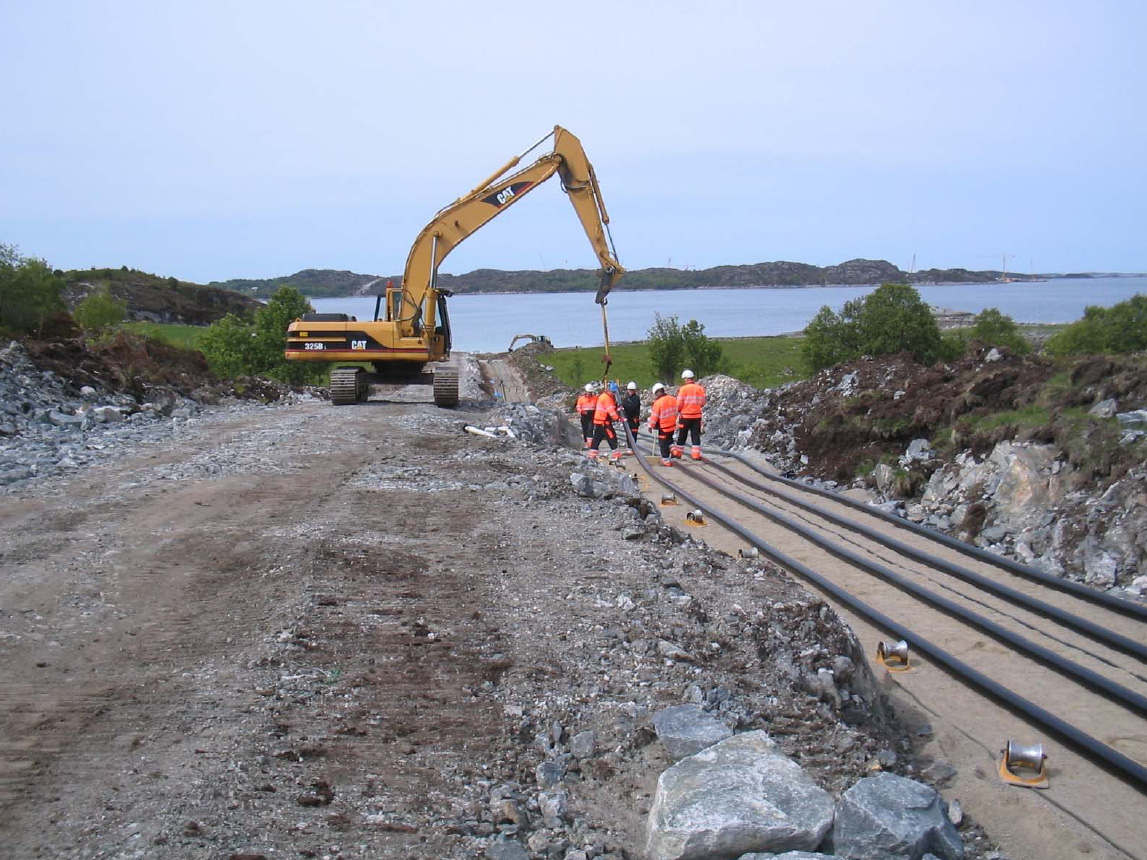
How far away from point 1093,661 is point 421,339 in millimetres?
15291

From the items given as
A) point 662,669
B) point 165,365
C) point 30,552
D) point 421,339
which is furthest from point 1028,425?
point 165,365

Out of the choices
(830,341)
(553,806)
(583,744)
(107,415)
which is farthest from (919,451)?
(830,341)

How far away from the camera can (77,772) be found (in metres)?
4.66

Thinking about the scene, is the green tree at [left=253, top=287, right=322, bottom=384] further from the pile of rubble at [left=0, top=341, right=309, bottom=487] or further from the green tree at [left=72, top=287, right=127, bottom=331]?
the pile of rubble at [left=0, top=341, right=309, bottom=487]

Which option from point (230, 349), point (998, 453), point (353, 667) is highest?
point (230, 349)

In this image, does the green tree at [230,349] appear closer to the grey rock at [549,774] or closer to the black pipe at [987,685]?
the black pipe at [987,685]

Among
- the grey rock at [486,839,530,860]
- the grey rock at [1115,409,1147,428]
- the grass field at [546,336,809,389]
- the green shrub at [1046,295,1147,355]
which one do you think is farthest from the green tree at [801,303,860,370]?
the grey rock at [486,839,530,860]

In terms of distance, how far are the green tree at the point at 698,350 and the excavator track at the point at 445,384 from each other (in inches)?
1070

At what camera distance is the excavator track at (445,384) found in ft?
69.5

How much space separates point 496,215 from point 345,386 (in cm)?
515

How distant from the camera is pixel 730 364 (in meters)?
54.8

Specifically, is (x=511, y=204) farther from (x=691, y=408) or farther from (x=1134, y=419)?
(x=1134, y=419)

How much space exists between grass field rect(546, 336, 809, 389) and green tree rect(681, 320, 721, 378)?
164 cm

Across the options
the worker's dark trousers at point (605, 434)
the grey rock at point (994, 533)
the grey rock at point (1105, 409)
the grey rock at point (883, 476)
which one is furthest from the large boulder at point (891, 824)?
the worker's dark trousers at point (605, 434)
